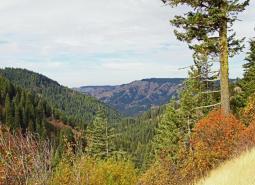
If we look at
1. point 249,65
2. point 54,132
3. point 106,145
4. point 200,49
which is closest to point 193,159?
point 200,49

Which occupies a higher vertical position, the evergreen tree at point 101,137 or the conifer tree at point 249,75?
the conifer tree at point 249,75

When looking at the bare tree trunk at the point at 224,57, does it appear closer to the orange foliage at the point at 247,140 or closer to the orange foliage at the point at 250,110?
the orange foliage at the point at 247,140

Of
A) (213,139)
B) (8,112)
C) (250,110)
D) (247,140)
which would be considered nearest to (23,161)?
(247,140)

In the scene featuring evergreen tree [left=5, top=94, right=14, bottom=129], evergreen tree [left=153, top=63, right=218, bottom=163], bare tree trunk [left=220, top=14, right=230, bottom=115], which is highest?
bare tree trunk [left=220, top=14, right=230, bottom=115]

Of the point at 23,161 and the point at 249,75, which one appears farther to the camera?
the point at 249,75

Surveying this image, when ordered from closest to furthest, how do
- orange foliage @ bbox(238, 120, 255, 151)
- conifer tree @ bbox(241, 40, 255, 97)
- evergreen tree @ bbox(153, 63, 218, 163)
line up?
orange foliage @ bbox(238, 120, 255, 151)
conifer tree @ bbox(241, 40, 255, 97)
evergreen tree @ bbox(153, 63, 218, 163)

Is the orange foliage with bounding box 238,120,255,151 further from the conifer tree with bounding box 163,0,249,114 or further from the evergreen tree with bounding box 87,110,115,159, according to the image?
the evergreen tree with bounding box 87,110,115,159

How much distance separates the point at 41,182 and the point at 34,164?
1.61 ft

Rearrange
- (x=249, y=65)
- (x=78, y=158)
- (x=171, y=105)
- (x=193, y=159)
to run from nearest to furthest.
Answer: (x=78, y=158), (x=193, y=159), (x=249, y=65), (x=171, y=105)

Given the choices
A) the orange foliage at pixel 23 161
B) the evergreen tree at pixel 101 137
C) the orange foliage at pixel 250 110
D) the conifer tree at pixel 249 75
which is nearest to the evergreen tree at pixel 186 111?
the conifer tree at pixel 249 75

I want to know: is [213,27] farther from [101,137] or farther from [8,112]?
[8,112]

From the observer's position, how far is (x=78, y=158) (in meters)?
12.1

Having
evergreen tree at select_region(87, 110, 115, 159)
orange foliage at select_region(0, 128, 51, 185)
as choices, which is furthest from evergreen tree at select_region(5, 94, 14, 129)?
orange foliage at select_region(0, 128, 51, 185)

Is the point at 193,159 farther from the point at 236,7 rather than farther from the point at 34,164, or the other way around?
the point at 34,164
